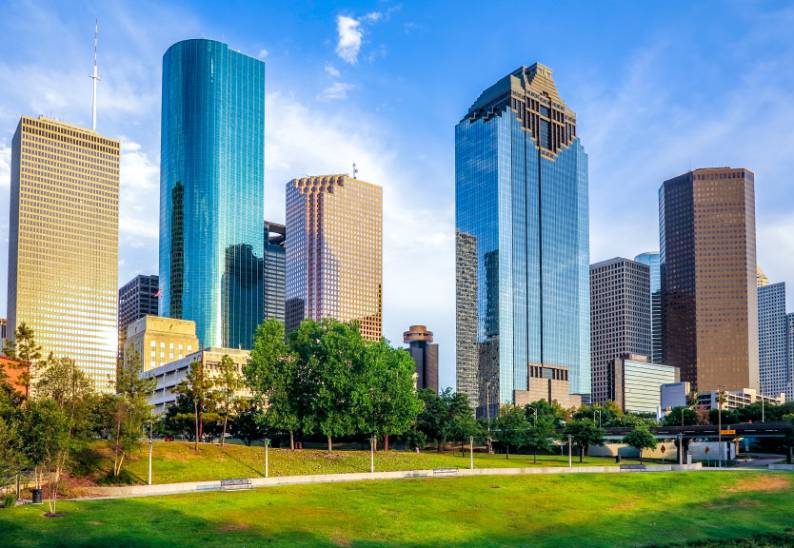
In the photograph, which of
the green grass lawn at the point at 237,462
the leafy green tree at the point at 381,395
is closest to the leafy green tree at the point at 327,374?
the leafy green tree at the point at 381,395

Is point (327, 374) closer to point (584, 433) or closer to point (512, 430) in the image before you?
point (512, 430)

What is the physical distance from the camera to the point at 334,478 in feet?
309

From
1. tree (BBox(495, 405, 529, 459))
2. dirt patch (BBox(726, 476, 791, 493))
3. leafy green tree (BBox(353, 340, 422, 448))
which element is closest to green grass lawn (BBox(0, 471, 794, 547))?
dirt patch (BBox(726, 476, 791, 493))

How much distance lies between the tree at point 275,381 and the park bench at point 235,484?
33594 millimetres

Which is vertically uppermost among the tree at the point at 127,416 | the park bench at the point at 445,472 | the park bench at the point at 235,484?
the tree at the point at 127,416

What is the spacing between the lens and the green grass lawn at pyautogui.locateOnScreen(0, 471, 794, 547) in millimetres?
61344

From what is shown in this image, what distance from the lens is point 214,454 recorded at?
103000mm

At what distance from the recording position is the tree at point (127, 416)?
3474 inches

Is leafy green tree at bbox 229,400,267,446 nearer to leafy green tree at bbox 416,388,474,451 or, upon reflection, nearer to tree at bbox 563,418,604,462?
leafy green tree at bbox 416,388,474,451

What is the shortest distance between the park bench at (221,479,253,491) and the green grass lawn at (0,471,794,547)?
2940mm

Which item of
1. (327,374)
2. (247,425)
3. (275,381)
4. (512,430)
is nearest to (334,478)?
(327,374)

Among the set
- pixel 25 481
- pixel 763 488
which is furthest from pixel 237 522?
pixel 763 488

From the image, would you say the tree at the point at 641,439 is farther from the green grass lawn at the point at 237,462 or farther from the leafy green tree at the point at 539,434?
the green grass lawn at the point at 237,462

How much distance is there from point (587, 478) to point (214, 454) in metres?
47.4
